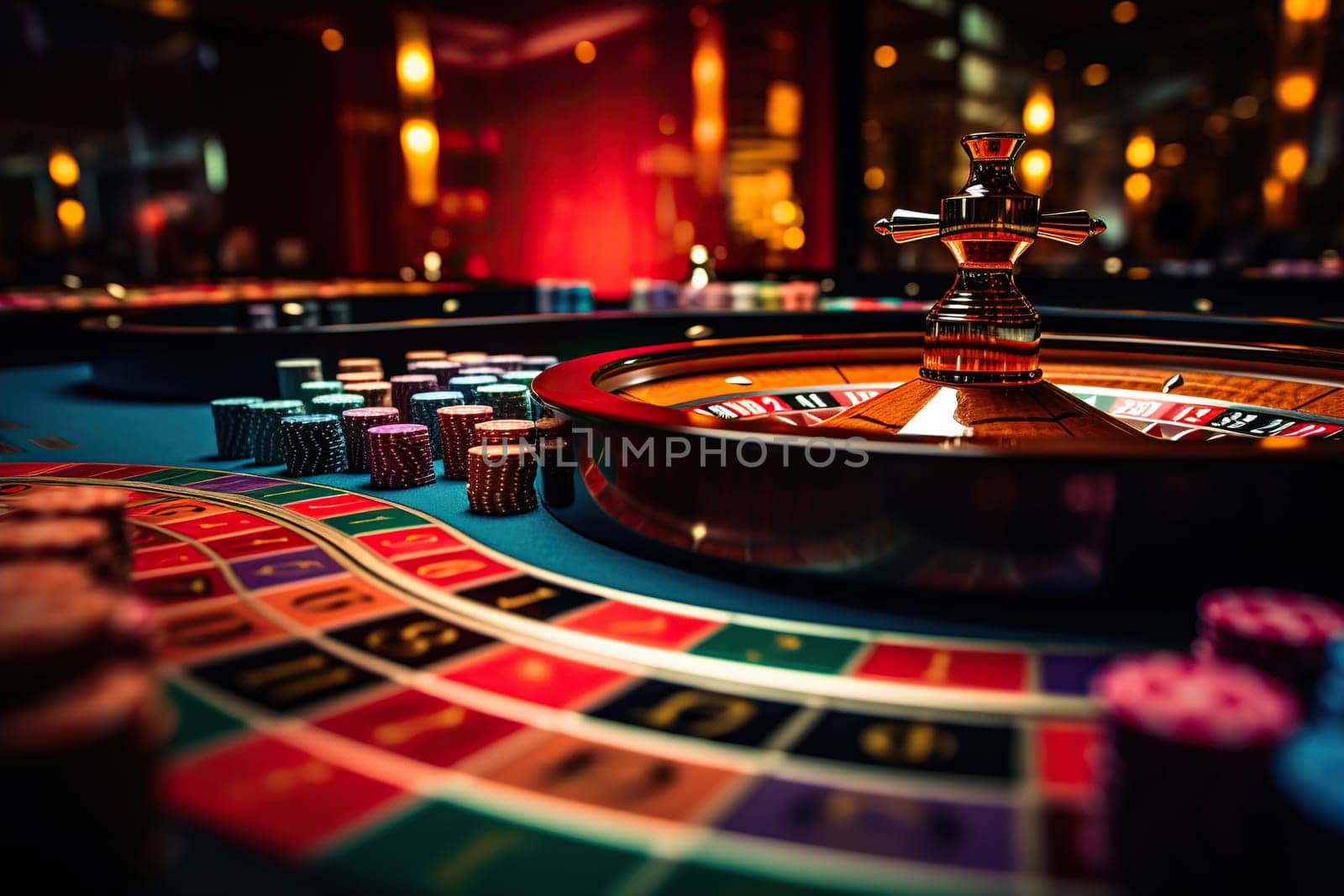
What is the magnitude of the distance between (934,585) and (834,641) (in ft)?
0.71

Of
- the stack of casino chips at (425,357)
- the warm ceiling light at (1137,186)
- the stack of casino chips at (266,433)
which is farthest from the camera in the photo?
the warm ceiling light at (1137,186)

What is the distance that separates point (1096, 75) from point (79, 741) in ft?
Result: 72.3

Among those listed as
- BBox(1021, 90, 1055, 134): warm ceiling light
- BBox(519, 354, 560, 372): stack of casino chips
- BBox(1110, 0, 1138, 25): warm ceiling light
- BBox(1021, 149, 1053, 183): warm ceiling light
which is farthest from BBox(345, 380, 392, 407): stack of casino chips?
BBox(1110, 0, 1138, 25): warm ceiling light

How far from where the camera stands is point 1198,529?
1.37 meters

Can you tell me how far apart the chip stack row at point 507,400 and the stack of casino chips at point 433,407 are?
0.29ft

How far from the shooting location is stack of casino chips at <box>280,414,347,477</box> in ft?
8.14

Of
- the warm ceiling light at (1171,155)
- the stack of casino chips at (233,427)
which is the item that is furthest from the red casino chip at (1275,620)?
the warm ceiling light at (1171,155)

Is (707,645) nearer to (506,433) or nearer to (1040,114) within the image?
(506,433)

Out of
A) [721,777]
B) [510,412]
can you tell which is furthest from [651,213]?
[721,777]

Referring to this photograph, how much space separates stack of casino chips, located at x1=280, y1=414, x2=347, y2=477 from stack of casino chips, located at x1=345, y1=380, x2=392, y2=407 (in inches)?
14.2

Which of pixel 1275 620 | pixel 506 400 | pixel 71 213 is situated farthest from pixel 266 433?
pixel 71 213

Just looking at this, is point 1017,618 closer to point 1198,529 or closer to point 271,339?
point 1198,529

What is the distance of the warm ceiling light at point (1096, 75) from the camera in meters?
19.1

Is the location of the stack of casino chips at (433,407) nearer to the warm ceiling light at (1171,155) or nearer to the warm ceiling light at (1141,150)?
the warm ceiling light at (1171,155)
